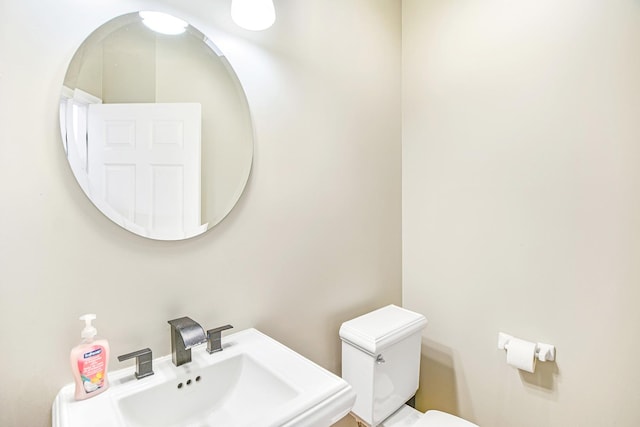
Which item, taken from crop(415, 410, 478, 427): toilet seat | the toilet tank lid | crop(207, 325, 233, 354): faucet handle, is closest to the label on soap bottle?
crop(207, 325, 233, 354): faucet handle

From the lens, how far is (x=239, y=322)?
116 cm

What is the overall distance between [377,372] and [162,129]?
1222 millimetres

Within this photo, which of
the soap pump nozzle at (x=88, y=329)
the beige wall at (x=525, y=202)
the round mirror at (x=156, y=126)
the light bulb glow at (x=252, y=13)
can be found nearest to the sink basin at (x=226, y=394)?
the soap pump nozzle at (x=88, y=329)

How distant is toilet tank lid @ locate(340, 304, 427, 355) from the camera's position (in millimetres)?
1311

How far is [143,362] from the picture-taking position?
0.90 metres

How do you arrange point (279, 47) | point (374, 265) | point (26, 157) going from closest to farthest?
point (26, 157) < point (279, 47) < point (374, 265)

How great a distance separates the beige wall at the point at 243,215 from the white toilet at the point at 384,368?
0.13 metres

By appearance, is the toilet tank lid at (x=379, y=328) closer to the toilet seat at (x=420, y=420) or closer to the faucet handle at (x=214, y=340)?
the toilet seat at (x=420, y=420)

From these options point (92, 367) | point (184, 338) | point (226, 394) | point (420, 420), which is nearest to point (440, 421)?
point (420, 420)

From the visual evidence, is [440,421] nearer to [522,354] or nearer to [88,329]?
[522,354]

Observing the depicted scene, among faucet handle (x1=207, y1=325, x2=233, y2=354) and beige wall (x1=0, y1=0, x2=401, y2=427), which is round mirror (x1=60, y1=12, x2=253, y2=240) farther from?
faucet handle (x1=207, y1=325, x2=233, y2=354)

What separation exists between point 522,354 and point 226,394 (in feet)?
3.83

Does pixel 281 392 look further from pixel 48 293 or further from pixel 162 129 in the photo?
pixel 162 129

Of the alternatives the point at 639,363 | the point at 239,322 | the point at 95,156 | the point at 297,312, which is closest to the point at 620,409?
the point at 639,363
